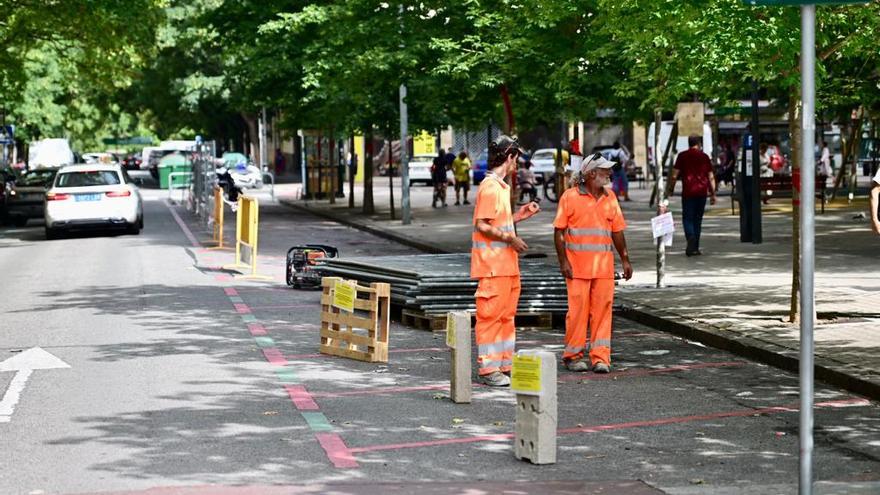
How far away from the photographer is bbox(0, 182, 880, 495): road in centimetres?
805

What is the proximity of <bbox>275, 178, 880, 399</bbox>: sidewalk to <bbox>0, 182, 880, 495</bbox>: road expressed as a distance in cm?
31

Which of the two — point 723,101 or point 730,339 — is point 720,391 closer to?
point 730,339

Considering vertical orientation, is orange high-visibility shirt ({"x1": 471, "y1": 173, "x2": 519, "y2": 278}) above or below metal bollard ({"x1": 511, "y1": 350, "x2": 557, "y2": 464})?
above

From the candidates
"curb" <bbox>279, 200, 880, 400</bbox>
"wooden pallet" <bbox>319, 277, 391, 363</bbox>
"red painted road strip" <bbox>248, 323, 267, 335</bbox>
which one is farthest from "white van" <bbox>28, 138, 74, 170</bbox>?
"wooden pallet" <bbox>319, 277, 391, 363</bbox>

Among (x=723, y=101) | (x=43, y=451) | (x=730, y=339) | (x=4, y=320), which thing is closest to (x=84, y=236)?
(x=4, y=320)

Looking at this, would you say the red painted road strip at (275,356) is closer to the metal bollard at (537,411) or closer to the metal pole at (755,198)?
the metal bollard at (537,411)

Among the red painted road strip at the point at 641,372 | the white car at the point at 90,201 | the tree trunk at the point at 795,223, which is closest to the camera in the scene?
the red painted road strip at the point at 641,372

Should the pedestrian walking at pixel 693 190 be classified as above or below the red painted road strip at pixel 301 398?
above

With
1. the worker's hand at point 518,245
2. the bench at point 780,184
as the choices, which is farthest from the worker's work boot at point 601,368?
the bench at point 780,184

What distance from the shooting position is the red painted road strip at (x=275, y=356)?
1280 cm

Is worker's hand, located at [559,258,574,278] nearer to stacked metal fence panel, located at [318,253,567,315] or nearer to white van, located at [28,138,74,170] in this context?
stacked metal fence panel, located at [318,253,567,315]

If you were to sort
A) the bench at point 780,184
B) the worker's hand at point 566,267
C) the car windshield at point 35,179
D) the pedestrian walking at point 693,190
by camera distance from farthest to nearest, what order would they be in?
1. the car windshield at point 35,179
2. the bench at point 780,184
3. the pedestrian walking at point 693,190
4. the worker's hand at point 566,267

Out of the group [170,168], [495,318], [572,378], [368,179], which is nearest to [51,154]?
[170,168]

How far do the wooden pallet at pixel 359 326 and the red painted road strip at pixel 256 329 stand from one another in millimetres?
1694
